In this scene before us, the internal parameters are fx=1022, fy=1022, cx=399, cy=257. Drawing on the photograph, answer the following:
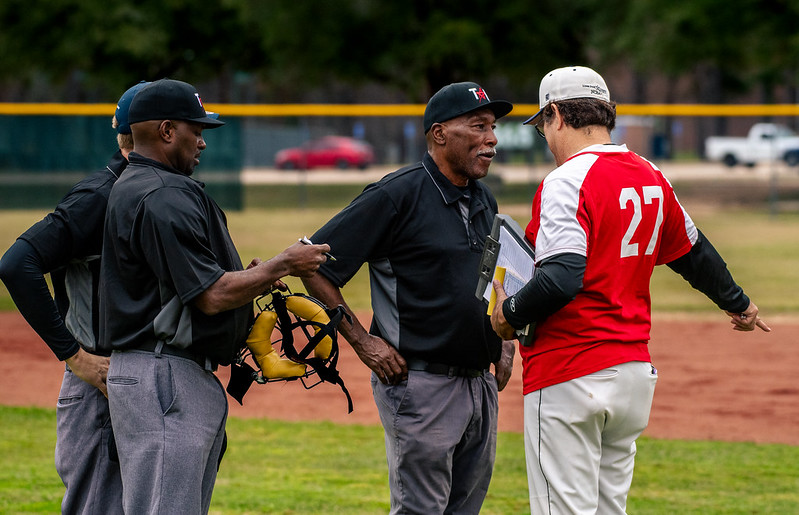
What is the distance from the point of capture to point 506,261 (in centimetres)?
358

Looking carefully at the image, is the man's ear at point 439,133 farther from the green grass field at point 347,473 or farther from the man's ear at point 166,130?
the green grass field at point 347,473

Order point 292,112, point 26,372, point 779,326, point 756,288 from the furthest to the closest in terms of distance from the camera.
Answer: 1. point 292,112
2. point 756,288
3. point 779,326
4. point 26,372

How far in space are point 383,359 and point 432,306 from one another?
10.8 inches

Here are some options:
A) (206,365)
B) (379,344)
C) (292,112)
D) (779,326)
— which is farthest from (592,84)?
(292,112)

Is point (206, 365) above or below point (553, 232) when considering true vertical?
below

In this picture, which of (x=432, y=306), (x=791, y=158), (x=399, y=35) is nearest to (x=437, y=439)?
(x=432, y=306)

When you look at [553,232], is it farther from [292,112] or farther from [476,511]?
[292,112]

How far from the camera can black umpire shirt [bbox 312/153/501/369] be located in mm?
3898

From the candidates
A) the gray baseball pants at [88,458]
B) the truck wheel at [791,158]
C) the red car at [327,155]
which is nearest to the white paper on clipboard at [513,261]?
the gray baseball pants at [88,458]

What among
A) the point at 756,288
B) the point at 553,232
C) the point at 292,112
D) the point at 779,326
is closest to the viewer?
the point at 553,232

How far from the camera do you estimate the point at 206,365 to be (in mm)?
3461

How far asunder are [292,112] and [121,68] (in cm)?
1077

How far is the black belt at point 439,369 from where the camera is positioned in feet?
12.8

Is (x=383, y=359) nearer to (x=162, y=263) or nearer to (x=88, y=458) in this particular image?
(x=162, y=263)
